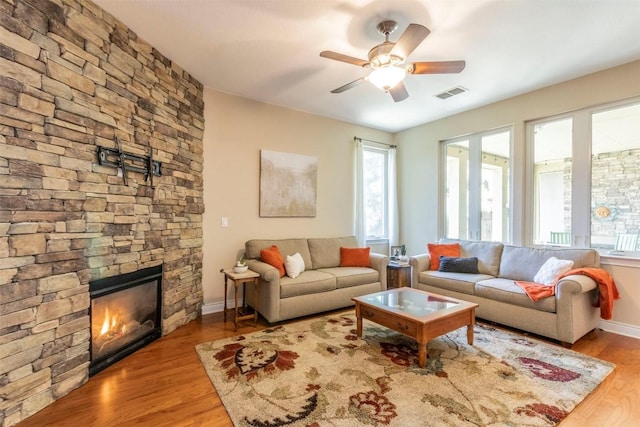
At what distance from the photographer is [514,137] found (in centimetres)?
406

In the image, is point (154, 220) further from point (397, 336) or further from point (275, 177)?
point (397, 336)

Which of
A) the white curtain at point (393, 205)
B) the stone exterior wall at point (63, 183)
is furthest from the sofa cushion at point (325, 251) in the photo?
the stone exterior wall at point (63, 183)

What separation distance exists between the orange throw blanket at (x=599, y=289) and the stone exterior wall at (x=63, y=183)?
3738 mm

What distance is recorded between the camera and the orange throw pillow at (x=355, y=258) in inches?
171

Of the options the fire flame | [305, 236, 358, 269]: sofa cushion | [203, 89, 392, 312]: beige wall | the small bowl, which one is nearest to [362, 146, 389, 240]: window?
[203, 89, 392, 312]: beige wall

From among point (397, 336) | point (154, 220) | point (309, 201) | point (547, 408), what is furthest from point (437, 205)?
point (154, 220)

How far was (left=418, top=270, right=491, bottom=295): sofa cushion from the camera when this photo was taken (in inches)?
141

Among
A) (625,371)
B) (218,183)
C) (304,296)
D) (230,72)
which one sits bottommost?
(625,371)

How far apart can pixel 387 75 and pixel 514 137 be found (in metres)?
2.66

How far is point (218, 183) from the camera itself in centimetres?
387

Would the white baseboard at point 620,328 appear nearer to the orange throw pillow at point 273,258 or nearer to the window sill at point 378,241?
the window sill at point 378,241

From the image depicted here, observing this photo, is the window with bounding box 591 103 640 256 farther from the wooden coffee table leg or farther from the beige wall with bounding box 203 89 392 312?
the beige wall with bounding box 203 89 392 312

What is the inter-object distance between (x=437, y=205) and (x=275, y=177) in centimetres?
271

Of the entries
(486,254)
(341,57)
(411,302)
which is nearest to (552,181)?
(486,254)
